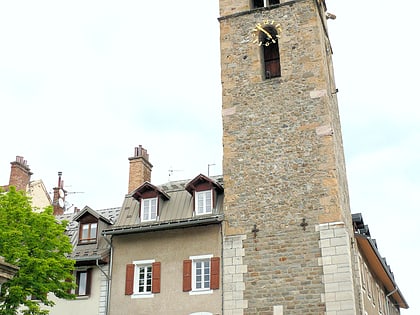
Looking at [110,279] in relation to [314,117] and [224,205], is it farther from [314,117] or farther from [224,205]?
[314,117]

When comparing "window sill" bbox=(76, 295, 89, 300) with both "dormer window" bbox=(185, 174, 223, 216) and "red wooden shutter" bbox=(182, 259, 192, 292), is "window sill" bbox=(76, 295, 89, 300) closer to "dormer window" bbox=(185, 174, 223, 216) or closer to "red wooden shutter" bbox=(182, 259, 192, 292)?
"red wooden shutter" bbox=(182, 259, 192, 292)

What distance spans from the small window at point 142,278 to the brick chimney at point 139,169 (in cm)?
547

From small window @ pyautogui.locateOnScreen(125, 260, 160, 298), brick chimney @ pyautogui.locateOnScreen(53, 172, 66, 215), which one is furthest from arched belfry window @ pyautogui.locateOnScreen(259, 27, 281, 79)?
brick chimney @ pyautogui.locateOnScreen(53, 172, 66, 215)

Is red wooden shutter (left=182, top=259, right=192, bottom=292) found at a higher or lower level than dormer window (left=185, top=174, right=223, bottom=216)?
lower

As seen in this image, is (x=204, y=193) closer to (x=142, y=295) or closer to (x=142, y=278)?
(x=142, y=278)

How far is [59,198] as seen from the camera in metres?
34.7

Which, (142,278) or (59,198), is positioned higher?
(59,198)

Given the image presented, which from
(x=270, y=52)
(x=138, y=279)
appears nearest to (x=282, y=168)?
(x=270, y=52)

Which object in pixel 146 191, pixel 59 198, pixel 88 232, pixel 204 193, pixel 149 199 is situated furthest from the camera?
pixel 59 198

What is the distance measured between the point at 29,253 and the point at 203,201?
6.85m

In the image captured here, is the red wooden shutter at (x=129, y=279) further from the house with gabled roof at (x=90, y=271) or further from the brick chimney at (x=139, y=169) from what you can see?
the brick chimney at (x=139, y=169)

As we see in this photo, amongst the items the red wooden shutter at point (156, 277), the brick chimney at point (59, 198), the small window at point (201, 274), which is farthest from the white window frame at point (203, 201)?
the brick chimney at point (59, 198)

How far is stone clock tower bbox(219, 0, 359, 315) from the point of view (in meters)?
19.5

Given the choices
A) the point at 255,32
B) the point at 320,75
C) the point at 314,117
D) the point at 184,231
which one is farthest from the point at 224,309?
the point at 255,32
